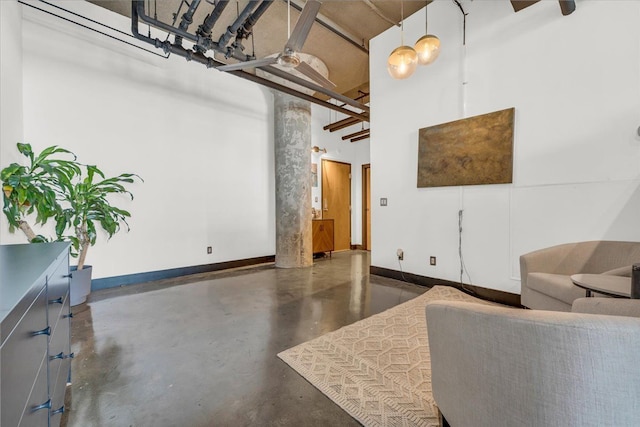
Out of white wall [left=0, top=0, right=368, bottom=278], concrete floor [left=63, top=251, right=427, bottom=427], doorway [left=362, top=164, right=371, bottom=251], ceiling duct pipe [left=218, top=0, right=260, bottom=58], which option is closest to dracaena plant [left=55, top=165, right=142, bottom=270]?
white wall [left=0, top=0, right=368, bottom=278]

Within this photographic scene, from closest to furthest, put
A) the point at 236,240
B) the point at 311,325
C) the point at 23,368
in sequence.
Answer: the point at 23,368 → the point at 311,325 → the point at 236,240

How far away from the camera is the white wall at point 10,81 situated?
225cm

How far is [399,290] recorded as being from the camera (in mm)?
3326

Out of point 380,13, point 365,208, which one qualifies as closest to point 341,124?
point 365,208

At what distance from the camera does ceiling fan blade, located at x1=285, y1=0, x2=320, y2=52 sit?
6.40 ft

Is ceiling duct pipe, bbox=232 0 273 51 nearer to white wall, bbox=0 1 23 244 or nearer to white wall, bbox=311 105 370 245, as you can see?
white wall, bbox=0 1 23 244

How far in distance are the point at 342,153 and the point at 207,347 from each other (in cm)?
557

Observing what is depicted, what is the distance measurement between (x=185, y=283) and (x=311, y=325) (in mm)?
2251

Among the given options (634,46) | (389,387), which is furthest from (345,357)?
(634,46)

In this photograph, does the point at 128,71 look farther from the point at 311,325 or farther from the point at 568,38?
the point at 568,38

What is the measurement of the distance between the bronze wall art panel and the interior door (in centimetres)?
303

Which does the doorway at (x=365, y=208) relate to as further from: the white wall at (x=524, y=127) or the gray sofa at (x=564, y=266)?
the gray sofa at (x=564, y=266)

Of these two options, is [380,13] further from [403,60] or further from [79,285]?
[79,285]

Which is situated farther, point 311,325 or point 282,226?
point 282,226
